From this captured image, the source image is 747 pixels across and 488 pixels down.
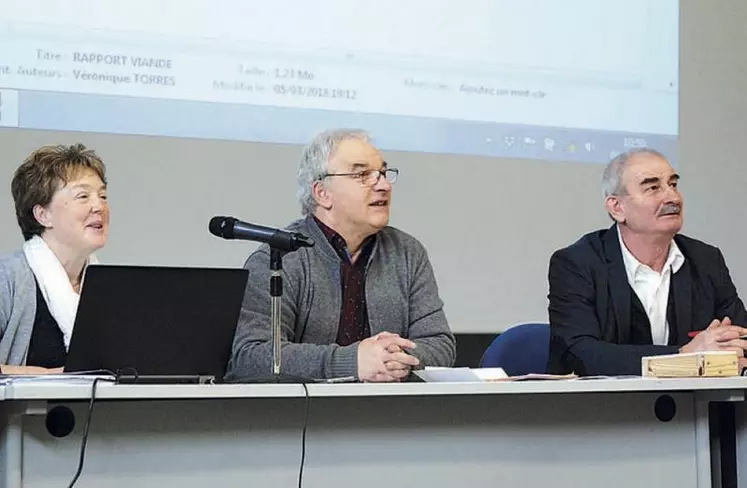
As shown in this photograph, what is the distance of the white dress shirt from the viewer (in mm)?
2689

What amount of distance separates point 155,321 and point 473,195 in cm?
166

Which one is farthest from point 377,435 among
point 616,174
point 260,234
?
point 616,174

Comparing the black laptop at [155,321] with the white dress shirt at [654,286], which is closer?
the black laptop at [155,321]

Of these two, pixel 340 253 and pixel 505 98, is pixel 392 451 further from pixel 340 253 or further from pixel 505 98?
pixel 505 98

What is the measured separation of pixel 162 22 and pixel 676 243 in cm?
141

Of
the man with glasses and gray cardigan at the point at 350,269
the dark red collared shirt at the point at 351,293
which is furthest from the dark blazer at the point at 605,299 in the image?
the dark red collared shirt at the point at 351,293

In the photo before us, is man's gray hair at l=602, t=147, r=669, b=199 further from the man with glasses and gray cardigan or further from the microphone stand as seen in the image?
the microphone stand

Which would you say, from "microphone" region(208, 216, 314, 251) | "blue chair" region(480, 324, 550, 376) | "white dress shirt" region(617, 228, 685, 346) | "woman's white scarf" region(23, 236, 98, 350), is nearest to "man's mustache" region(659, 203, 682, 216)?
"white dress shirt" region(617, 228, 685, 346)

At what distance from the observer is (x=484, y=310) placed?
10.8ft

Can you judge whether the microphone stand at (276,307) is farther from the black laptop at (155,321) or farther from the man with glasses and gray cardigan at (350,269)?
the man with glasses and gray cardigan at (350,269)

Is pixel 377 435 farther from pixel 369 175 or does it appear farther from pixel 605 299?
pixel 605 299

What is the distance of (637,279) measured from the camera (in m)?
2.72

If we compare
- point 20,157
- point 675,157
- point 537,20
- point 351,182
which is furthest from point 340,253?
point 675,157

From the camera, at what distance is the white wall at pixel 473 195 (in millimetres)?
2939
